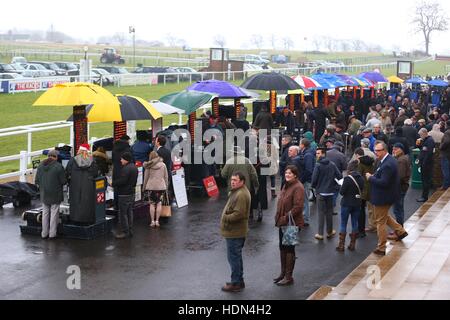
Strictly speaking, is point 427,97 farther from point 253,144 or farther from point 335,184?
point 335,184

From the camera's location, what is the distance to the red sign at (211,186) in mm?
16267

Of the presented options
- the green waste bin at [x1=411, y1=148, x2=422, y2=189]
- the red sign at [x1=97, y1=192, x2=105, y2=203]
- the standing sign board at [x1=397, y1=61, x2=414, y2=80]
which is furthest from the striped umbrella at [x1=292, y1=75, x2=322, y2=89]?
the standing sign board at [x1=397, y1=61, x2=414, y2=80]

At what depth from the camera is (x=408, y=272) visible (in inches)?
404

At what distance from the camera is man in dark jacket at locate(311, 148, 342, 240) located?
40.8 ft

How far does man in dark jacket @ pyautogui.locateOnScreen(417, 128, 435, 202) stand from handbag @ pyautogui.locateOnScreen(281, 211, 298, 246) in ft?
24.0

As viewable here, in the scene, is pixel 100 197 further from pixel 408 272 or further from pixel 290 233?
pixel 408 272

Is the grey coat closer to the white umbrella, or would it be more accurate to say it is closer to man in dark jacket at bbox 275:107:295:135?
the white umbrella

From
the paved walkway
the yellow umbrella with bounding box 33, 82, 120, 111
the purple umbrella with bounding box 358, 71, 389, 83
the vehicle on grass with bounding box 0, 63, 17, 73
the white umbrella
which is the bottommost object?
the paved walkway

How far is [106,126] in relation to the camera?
1151 inches

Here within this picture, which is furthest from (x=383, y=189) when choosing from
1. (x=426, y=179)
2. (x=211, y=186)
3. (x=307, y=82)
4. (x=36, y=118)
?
(x=36, y=118)

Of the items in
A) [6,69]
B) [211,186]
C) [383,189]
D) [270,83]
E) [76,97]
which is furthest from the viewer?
[6,69]

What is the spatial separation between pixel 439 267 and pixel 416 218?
4118 mm

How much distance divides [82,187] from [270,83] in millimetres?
8937
